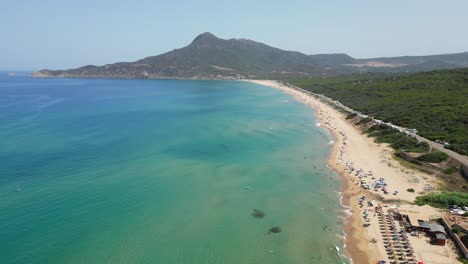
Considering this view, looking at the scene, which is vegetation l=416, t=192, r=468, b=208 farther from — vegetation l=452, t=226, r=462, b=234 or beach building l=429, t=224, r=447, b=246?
beach building l=429, t=224, r=447, b=246

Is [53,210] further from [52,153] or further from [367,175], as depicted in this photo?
[367,175]

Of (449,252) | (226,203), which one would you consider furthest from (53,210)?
(449,252)

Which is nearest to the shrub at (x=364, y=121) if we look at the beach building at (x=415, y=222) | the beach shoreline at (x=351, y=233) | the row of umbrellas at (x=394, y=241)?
the beach shoreline at (x=351, y=233)

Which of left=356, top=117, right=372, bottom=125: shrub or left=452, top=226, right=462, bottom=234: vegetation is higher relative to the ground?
left=356, top=117, right=372, bottom=125: shrub

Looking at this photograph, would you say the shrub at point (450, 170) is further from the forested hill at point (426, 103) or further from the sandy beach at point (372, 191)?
the forested hill at point (426, 103)

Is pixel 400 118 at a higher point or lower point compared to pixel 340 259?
higher

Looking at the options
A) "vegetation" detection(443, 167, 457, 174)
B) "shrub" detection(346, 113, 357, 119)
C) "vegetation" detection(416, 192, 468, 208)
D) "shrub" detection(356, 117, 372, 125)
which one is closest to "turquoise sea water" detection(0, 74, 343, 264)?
"vegetation" detection(416, 192, 468, 208)
